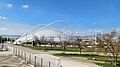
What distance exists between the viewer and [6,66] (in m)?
41.8

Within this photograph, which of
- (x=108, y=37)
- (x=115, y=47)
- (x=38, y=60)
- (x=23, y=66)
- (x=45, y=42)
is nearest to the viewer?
(x=38, y=60)

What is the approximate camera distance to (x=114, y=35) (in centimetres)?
5122

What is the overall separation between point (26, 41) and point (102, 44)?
128 metres

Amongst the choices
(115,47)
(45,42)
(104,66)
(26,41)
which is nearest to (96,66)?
(104,66)

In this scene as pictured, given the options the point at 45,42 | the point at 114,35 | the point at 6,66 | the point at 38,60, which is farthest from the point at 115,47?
the point at 45,42

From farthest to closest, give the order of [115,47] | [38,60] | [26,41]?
[26,41] < [115,47] < [38,60]

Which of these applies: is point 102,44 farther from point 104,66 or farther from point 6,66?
point 6,66

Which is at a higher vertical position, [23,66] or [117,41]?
[117,41]

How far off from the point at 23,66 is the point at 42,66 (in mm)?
7877

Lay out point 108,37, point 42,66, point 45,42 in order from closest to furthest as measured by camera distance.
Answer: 1. point 42,66
2. point 108,37
3. point 45,42

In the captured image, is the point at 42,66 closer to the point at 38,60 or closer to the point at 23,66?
the point at 38,60

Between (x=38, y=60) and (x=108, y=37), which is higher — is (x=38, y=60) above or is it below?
below

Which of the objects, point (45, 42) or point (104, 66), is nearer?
point (104, 66)

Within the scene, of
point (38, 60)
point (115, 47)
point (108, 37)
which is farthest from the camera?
point (108, 37)
